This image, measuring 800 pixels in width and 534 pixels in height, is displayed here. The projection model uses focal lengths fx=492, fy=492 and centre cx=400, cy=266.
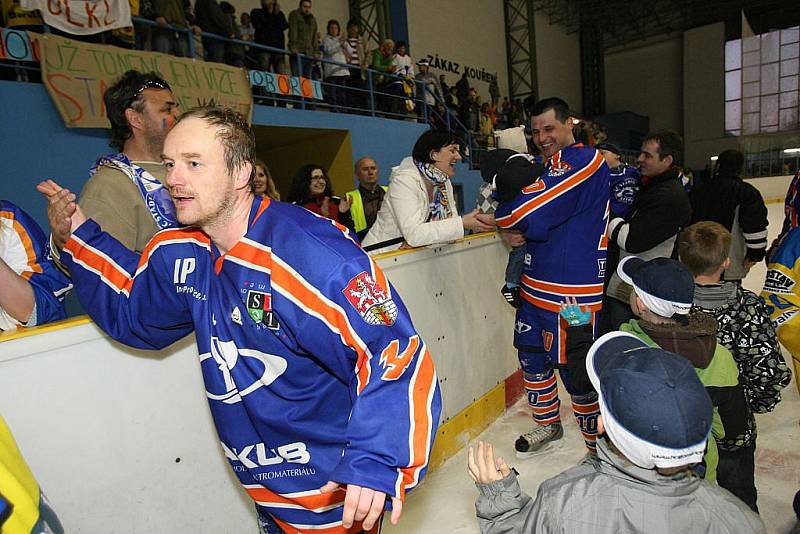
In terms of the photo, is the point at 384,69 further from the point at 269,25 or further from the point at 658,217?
the point at 658,217

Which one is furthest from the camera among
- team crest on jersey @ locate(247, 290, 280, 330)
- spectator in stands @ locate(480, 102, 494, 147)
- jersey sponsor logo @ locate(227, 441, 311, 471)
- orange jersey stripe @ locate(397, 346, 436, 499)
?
spectator in stands @ locate(480, 102, 494, 147)

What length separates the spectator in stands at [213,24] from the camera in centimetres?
662

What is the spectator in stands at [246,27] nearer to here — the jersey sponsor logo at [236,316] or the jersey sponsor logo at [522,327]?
the jersey sponsor logo at [522,327]

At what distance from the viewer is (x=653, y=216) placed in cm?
286

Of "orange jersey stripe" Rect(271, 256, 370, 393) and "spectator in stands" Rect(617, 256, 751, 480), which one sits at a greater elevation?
"orange jersey stripe" Rect(271, 256, 370, 393)

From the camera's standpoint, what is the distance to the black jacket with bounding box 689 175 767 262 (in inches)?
157

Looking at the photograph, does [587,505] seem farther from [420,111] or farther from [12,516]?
[420,111]

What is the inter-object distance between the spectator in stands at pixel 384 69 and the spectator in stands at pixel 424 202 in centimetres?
708

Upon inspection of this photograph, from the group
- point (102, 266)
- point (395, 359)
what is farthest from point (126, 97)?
point (395, 359)

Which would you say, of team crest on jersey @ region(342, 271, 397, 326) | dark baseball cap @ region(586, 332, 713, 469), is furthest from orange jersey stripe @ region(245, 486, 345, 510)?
dark baseball cap @ region(586, 332, 713, 469)

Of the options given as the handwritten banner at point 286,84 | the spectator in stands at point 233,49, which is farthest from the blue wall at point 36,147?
the spectator in stands at point 233,49

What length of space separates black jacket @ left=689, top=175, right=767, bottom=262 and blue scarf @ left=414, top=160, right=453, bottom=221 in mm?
2623

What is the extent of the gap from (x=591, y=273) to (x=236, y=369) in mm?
1820

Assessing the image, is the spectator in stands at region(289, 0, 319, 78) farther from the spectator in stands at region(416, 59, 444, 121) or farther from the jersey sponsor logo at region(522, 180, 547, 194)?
the jersey sponsor logo at region(522, 180, 547, 194)
